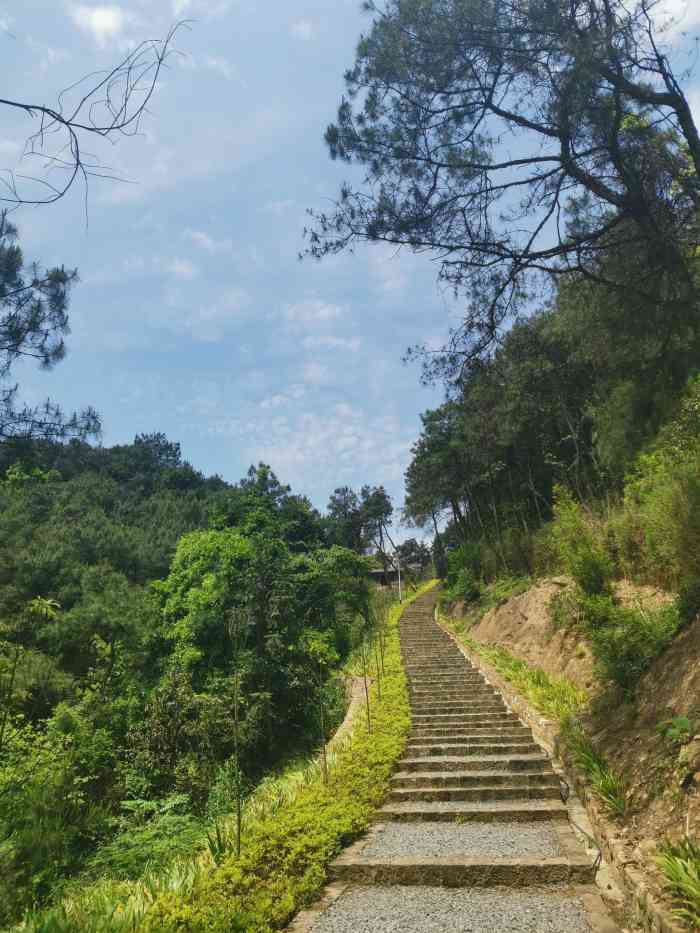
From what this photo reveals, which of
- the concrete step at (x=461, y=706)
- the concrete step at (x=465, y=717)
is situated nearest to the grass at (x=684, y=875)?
the concrete step at (x=465, y=717)

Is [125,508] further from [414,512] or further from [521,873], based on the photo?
[521,873]

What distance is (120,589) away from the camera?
23.1 metres

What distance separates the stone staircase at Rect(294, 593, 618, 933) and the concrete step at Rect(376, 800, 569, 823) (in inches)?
0.4

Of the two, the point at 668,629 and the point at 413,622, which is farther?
the point at 413,622

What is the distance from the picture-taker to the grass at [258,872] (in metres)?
3.38

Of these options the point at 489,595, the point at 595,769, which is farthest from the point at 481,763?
the point at 489,595

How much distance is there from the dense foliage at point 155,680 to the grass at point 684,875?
3276 mm

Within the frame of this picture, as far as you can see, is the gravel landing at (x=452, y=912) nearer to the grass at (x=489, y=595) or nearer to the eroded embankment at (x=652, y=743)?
the eroded embankment at (x=652, y=743)

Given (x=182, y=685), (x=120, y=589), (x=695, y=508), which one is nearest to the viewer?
(x=695, y=508)

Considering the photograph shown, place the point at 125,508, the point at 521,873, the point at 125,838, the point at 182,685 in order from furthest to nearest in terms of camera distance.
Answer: the point at 125,508, the point at 182,685, the point at 125,838, the point at 521,873

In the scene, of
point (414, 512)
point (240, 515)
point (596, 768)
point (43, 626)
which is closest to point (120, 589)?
point (43, 626)

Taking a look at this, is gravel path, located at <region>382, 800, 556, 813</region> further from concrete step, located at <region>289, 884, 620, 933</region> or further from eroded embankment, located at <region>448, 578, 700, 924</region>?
concrete step, located at <region>289, 884, 620, 933</region>

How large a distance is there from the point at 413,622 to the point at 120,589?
13.3m

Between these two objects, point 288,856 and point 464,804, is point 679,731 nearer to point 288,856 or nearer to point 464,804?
point 464,804
